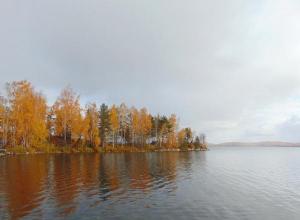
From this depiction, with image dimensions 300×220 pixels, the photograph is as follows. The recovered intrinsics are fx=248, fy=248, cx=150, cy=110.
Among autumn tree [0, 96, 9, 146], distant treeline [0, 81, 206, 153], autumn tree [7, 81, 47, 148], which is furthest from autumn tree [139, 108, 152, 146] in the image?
autumn tree [0, 96, 9, 146]

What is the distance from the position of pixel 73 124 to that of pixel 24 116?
21.2 metres

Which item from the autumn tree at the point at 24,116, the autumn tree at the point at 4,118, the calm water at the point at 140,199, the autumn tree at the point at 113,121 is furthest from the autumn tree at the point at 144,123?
the calm water at the point at 140,199

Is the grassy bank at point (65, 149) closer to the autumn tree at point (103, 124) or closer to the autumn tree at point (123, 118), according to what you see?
the autumn tree at point (103, 124)

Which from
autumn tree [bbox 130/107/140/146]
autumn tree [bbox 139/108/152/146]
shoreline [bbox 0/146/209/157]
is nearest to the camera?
shoreline [bbox 0/146/209/157]

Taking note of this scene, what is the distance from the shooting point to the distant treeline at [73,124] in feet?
280

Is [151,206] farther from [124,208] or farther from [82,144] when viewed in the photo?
[82,144]

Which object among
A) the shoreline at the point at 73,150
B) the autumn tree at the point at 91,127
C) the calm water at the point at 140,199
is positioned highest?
the autumn tree at the point at 91,127

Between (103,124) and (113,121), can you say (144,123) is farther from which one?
(103,124)

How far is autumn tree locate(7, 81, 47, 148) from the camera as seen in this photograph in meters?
84.2

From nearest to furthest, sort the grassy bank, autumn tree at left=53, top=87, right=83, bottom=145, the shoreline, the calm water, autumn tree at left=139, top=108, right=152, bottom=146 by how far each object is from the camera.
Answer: the calm water → the shoreline → the grassy bank → autumn tree at left=53, top=87, right=83, bottom=145 → autumn tree at left=139, top=108, right=152, bottom=146

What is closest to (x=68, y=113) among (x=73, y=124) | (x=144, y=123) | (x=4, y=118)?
(x=73, y=124)

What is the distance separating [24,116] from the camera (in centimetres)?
8406

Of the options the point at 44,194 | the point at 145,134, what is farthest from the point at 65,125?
the point at 44,194

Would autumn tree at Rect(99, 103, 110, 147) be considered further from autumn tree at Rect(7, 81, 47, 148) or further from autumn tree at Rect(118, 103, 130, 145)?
autumn tree at Rect(7, 81, 47, 148)
